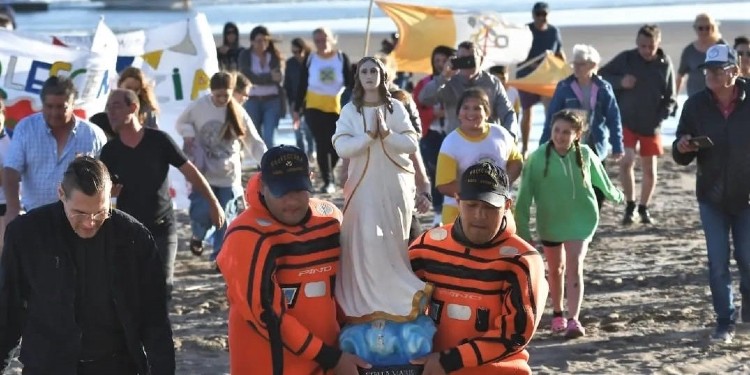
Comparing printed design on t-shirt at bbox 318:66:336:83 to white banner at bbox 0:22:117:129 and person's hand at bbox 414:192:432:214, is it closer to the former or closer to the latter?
white banner at bbox 0:22:117:129

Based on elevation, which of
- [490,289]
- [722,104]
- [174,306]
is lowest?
[174,306]

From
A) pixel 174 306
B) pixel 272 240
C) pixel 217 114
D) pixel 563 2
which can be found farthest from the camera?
pixel 563 2

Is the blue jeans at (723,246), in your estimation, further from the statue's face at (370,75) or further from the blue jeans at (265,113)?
the blue jeans at (265,113)

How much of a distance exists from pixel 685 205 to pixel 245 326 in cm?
943

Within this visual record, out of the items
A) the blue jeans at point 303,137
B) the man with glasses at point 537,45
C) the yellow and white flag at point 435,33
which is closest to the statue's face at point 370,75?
the yellow and white flag at point 435,33

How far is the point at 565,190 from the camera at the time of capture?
927 centimetres

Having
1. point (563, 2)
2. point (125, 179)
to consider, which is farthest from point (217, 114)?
point (563, 2)

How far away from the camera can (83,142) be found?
8680 mm

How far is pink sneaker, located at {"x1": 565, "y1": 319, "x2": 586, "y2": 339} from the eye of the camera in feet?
31.1

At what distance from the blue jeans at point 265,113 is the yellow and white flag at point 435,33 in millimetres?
1489

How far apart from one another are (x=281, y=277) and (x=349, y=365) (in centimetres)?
44

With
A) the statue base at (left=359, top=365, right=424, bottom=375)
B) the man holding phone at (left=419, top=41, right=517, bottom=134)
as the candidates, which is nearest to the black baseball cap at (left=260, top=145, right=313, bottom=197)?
the statue base at (left=359, top=365, right=424, bottom=375)

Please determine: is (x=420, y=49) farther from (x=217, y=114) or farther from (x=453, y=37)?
(x=217, y=114)

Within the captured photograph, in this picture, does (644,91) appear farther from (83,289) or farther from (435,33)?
(83,289)
